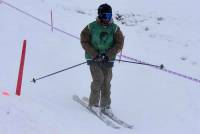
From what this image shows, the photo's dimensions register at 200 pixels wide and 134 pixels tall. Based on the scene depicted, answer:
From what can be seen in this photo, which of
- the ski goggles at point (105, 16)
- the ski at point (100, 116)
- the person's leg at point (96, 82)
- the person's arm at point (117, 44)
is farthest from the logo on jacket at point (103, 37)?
the ski at point (100, 116)

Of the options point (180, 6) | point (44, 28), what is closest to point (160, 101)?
point (44, 28)

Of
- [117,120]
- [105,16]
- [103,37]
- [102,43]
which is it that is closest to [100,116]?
→ [117,120]

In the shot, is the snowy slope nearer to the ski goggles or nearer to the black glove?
the black glove

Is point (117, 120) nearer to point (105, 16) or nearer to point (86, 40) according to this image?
point (86, 40)

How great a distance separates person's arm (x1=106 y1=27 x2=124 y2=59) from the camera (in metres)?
10.4

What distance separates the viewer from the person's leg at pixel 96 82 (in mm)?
10664

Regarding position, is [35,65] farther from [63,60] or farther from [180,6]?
[180,6]

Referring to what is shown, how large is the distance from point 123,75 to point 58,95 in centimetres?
296

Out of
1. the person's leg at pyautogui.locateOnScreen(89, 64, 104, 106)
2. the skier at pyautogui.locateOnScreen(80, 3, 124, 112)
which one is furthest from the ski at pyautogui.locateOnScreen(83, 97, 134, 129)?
the skier at pyautogui.locateOnScreen(80, 3, 124, 112)

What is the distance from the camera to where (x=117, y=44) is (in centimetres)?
1047

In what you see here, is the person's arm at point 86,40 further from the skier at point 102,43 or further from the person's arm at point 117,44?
the person's arm at point 117,44

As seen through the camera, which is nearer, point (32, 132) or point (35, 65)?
point (32, 132)

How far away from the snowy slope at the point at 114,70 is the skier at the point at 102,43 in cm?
86

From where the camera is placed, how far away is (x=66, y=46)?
17.1 metres
